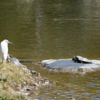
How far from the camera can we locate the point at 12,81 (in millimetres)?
10289

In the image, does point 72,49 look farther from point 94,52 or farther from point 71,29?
point 71,29

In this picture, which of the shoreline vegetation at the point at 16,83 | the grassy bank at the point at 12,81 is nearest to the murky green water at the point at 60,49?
the shoreline vegetation at the point at 16,83

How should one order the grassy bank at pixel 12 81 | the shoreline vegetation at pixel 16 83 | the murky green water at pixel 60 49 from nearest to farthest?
1. the grassy bank at pixel 12 81
2. the shoreline vegetation at pixel 16 83
3. the murky green water at pixel 60 49

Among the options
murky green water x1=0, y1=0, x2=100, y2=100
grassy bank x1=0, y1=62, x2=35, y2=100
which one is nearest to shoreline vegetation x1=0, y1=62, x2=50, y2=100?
grassy bank x1=0, y1=62, x2=35, y2=100

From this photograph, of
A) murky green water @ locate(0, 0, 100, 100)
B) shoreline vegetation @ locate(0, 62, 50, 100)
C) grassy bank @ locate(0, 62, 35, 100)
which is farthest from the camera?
murky green water @ locate(0, 0, 100, 100)

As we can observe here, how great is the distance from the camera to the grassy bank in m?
8.90

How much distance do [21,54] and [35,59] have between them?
184 centimetres

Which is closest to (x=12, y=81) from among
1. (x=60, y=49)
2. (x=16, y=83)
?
(x=16, y=83)

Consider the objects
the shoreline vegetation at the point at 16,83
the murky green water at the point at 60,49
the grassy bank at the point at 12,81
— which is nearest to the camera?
the grassy bank at the point at 12,81

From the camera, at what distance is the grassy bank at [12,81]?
29.2 ft

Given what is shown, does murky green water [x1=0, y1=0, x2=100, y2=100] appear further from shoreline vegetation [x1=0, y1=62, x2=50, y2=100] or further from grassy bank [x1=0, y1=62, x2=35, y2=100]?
grassy bank [x1=0, y1=62, x2=35, y2=100]

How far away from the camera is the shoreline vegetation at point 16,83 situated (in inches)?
360

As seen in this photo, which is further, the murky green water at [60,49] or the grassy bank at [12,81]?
the murky green water at [60,49]

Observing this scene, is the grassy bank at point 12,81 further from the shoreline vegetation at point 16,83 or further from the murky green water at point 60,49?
the murky green water at point 60,49
